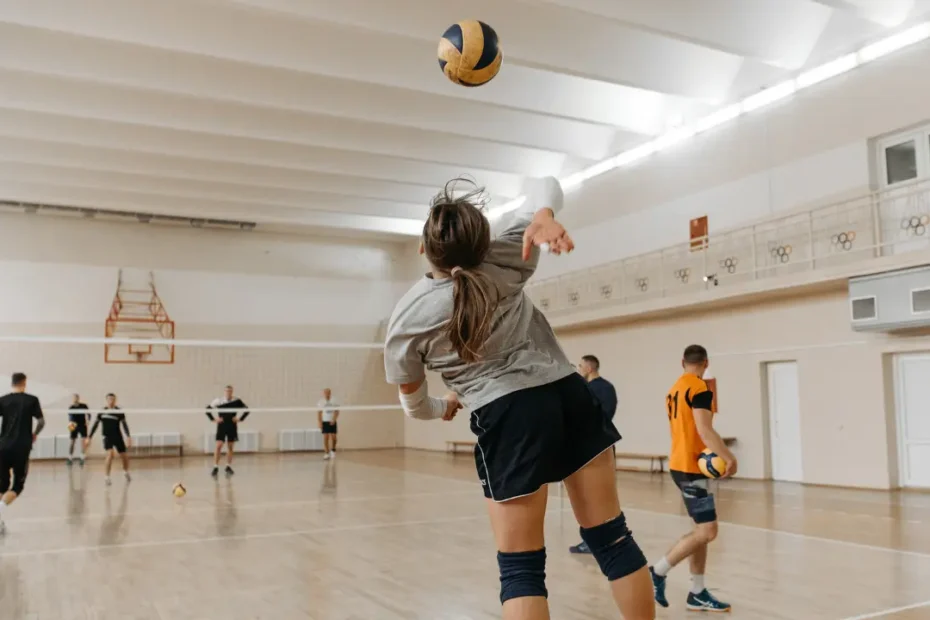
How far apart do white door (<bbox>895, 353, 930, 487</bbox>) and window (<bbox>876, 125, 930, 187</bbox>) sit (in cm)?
302

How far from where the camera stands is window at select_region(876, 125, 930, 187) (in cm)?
1283

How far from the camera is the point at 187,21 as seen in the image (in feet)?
43.0

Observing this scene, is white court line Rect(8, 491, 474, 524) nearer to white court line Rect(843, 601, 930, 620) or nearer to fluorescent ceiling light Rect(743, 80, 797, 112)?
white court line Rect(843, 601, 930, 620)

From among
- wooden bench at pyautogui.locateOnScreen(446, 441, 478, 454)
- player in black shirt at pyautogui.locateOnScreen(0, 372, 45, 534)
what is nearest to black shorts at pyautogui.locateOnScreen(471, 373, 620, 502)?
player in black shirt at pyautogui.locateOnScreen(0, 372, 45, 534)

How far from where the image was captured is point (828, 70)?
14.2 m

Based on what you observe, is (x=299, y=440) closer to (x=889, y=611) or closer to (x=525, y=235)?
(x=889, y=611)

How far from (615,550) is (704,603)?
2.71 metres

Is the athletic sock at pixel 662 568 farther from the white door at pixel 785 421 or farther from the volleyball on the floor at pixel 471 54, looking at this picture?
the white door at pixel 785 421

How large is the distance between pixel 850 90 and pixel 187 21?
11.5 metres

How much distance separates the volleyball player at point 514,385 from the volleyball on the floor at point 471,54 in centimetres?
118

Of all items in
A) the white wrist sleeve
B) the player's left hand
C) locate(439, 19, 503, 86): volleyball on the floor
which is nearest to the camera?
the white wrist sleeve

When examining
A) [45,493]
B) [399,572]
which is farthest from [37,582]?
[45,493]

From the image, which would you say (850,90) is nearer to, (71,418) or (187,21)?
(187,21)

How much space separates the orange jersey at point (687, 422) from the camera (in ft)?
15.9
